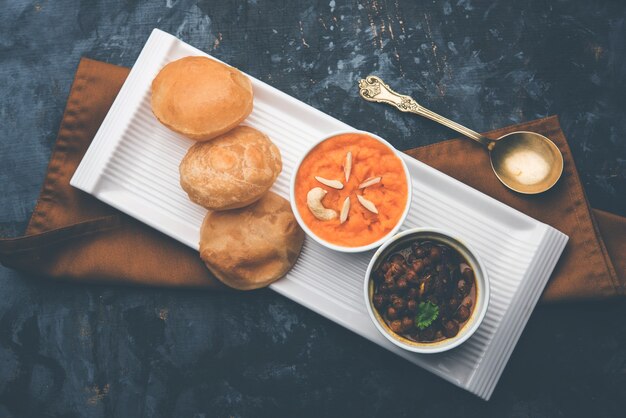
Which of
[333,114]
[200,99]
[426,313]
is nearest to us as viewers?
[426,313]

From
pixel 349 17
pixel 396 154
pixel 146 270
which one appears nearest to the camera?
pixel 396 154

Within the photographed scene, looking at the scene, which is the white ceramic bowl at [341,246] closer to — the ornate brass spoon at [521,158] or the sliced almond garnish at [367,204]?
the sliced almond garnish at [367,204]

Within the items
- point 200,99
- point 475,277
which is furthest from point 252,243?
point 475,277

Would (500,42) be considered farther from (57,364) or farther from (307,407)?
(57,364)

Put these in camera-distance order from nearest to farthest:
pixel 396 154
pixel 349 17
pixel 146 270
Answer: pixel 396 154 < pixel 146 270 < pixel 349 17

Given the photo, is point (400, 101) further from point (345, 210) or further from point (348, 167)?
point (345, 210)

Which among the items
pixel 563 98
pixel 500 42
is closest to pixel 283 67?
pixel 500 42
